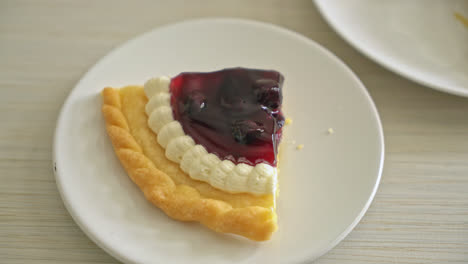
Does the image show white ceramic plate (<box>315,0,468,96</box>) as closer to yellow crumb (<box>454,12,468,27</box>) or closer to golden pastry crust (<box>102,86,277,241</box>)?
yellow crumb (<box>454,12,468,27</box>)

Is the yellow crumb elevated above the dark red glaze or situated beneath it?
situated beneath

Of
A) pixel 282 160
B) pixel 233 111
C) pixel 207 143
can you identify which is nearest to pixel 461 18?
pixel 282 160

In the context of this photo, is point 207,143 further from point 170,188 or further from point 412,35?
point 412,35

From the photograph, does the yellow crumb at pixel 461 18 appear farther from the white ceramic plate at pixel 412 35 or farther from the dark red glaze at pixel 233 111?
the dark red glaze at pixel 233 111

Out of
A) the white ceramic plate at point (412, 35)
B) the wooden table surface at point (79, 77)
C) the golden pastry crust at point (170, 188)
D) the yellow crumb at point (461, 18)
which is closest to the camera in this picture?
the golden pastry crust at point (170, 188)

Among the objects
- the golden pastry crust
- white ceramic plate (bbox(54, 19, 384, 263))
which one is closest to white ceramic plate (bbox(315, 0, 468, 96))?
white ceramic plate (bbox(54, 19, 384, 263))

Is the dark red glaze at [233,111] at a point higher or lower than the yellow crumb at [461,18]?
higher

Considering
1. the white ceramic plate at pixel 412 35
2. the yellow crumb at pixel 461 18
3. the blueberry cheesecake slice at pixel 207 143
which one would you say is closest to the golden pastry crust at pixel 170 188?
the blueberry cheesecake slice at pixel 207 143
